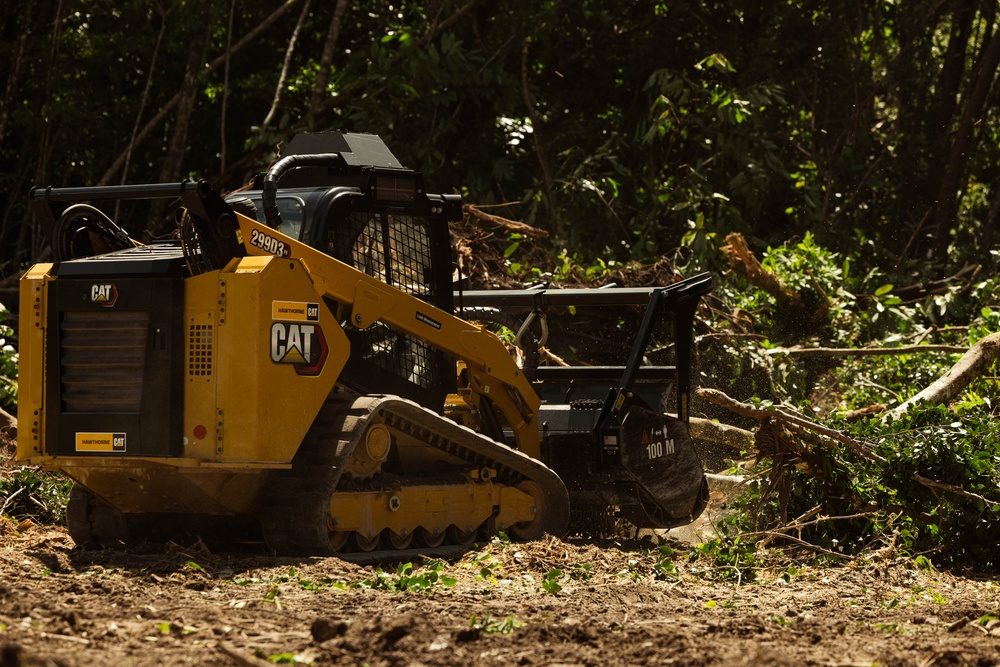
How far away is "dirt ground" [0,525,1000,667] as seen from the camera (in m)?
4.49

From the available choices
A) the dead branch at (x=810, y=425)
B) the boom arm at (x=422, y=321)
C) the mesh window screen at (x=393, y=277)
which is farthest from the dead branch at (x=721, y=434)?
the mesh window screen at (x=393, y=277)

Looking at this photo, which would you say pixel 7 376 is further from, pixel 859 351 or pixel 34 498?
pixel 859 351

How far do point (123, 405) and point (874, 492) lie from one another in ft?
14.7

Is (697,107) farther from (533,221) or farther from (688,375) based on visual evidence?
(688,375)

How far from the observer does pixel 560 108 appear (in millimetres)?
17250

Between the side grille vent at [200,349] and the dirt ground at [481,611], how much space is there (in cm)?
98

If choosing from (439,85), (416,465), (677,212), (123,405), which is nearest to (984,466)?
(416,465)

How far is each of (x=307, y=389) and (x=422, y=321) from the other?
1221mm

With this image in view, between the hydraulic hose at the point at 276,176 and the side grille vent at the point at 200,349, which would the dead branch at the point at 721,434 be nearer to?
the hydraulic hose at the point at 276,176

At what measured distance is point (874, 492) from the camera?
777cm

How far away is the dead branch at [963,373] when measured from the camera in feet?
32.7

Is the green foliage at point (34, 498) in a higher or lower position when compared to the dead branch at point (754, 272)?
lower

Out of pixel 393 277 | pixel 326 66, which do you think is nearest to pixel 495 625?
pixel 393 277

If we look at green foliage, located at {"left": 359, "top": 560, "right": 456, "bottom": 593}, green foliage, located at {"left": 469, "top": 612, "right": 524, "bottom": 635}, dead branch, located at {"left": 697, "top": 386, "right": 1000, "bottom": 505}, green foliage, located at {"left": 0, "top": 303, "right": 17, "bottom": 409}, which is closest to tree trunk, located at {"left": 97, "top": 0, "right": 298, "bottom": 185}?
green foliage, located at {"left": 0, "top": 303, "right": 17, "bottom": 409}
